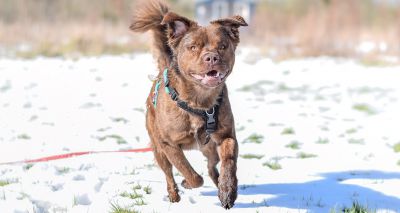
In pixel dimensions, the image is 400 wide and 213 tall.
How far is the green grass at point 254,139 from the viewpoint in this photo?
21.5 feet

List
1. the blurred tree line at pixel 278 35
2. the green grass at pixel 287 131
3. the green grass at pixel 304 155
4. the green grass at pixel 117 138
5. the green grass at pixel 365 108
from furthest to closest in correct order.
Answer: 1. the blurred tree line at pixel 278 35
2. the green grass at pixel 365 108
3. the green grass at pixel 287 131
4. the green grass at pixel 117 138
5. the green grass at pixel 304 155

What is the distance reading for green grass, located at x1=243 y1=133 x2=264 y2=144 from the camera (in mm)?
6547

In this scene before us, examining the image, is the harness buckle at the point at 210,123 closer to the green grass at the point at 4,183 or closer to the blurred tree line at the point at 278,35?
the green grass at the point at 4,183

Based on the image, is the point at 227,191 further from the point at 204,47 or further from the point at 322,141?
the point at 322,141

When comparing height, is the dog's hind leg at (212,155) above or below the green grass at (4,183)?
above

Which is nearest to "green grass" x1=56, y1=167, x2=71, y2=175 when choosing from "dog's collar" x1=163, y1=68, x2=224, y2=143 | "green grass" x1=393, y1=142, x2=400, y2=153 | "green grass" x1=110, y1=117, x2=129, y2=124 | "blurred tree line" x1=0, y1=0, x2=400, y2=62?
"dog's collar" x1=163, y1=68, x2=224, y2=143

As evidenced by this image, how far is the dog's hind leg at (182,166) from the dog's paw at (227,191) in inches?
13.9

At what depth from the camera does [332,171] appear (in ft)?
17.0

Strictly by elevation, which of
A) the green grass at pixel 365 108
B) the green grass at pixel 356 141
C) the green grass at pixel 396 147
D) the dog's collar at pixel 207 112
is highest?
the dog's collar at pixel 207 112

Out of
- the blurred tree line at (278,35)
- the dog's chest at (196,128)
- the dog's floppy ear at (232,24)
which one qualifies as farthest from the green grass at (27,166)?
the blurred tree line at (278,35)

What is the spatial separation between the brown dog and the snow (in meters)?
0.37

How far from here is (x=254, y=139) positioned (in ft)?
21.9

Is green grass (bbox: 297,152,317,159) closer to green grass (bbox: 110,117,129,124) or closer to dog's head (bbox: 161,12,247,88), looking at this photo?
dog's head (bbox: 161,12,247,88)

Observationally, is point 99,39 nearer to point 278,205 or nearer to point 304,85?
point 304,85
